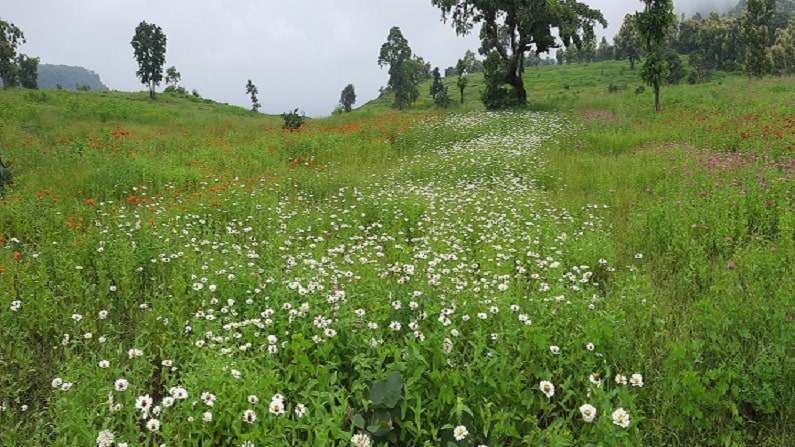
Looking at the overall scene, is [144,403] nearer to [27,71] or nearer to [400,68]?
[400,68]

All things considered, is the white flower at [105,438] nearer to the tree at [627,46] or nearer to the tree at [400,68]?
the tree at [400,68]

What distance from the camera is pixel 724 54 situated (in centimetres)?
7675

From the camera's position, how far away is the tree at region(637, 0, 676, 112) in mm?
22641

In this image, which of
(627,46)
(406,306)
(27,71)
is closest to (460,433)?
(406,306)

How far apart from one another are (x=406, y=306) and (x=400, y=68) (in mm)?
62589

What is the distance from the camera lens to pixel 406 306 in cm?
449

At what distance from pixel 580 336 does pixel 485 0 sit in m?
29.6

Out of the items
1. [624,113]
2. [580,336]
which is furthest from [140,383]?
[624,113]

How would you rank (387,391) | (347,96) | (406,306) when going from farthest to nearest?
(347,96) → (406,306) → (387,391)

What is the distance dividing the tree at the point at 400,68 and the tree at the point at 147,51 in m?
A: 31.7

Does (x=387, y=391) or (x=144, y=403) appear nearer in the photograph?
(x=144, y=403)

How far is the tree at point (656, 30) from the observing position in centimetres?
2264

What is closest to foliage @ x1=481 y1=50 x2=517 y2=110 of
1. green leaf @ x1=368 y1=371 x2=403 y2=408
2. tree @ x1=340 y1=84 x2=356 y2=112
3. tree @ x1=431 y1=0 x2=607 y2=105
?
tree @ x1=431 y1=0 x2=607 y2=105

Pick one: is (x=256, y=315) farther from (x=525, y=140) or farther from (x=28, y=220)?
(x=525, y=140)
